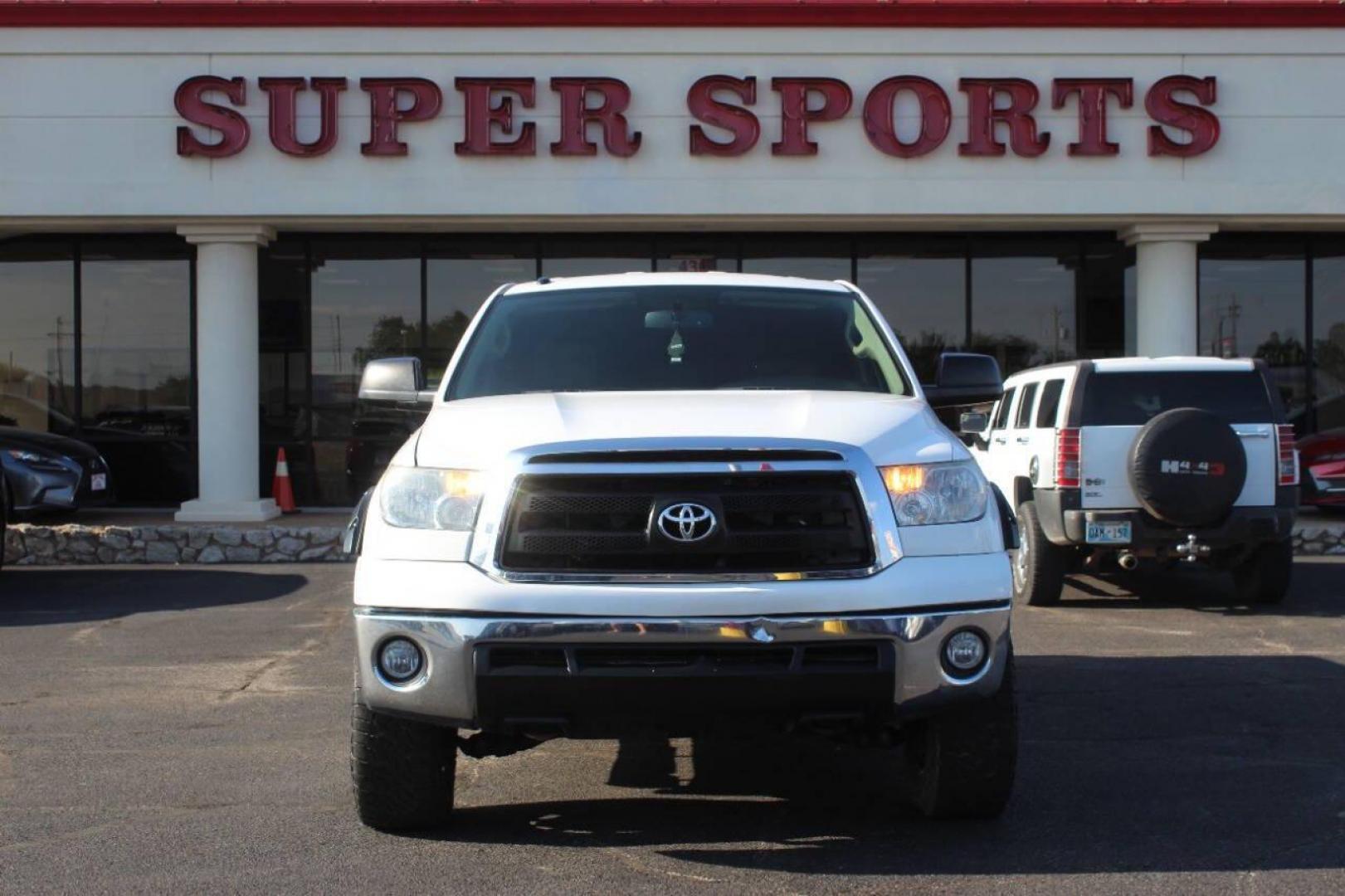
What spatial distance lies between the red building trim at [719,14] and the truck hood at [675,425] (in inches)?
423

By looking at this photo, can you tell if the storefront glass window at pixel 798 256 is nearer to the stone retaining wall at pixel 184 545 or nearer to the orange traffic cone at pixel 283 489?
the orange traffic cone at pixel 283 489

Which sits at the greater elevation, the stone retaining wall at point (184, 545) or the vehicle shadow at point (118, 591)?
the stone retaining wall at point (184, 545)

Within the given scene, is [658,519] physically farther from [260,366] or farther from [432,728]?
[260,366]

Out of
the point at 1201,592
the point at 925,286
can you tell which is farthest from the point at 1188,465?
the point at 925,286

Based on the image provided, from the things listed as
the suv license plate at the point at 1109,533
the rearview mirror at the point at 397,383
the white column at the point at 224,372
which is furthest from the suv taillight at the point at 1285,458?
the white column at the point at 224,372

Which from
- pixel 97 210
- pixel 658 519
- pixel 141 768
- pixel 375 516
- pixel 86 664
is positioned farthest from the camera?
pixel 97 210

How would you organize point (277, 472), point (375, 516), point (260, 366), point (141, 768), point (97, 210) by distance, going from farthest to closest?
1. point (260, 366)
2. point (277, 472)
3. point (97, 210)
4. point (141, 768)
5. point (375, 516)

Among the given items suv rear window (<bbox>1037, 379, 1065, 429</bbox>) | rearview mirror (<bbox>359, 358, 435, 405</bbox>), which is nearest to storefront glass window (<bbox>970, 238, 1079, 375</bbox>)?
suv rear window (<bbox>1037, 379, 1065, 429</bbox>)

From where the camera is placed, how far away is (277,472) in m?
16.8

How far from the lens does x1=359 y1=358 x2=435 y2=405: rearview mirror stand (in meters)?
6.18

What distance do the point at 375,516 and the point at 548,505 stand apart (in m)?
0.63

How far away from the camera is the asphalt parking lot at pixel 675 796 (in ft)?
15.0

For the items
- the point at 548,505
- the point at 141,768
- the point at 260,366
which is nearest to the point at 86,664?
the point at 141,768

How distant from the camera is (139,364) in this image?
1803cm
